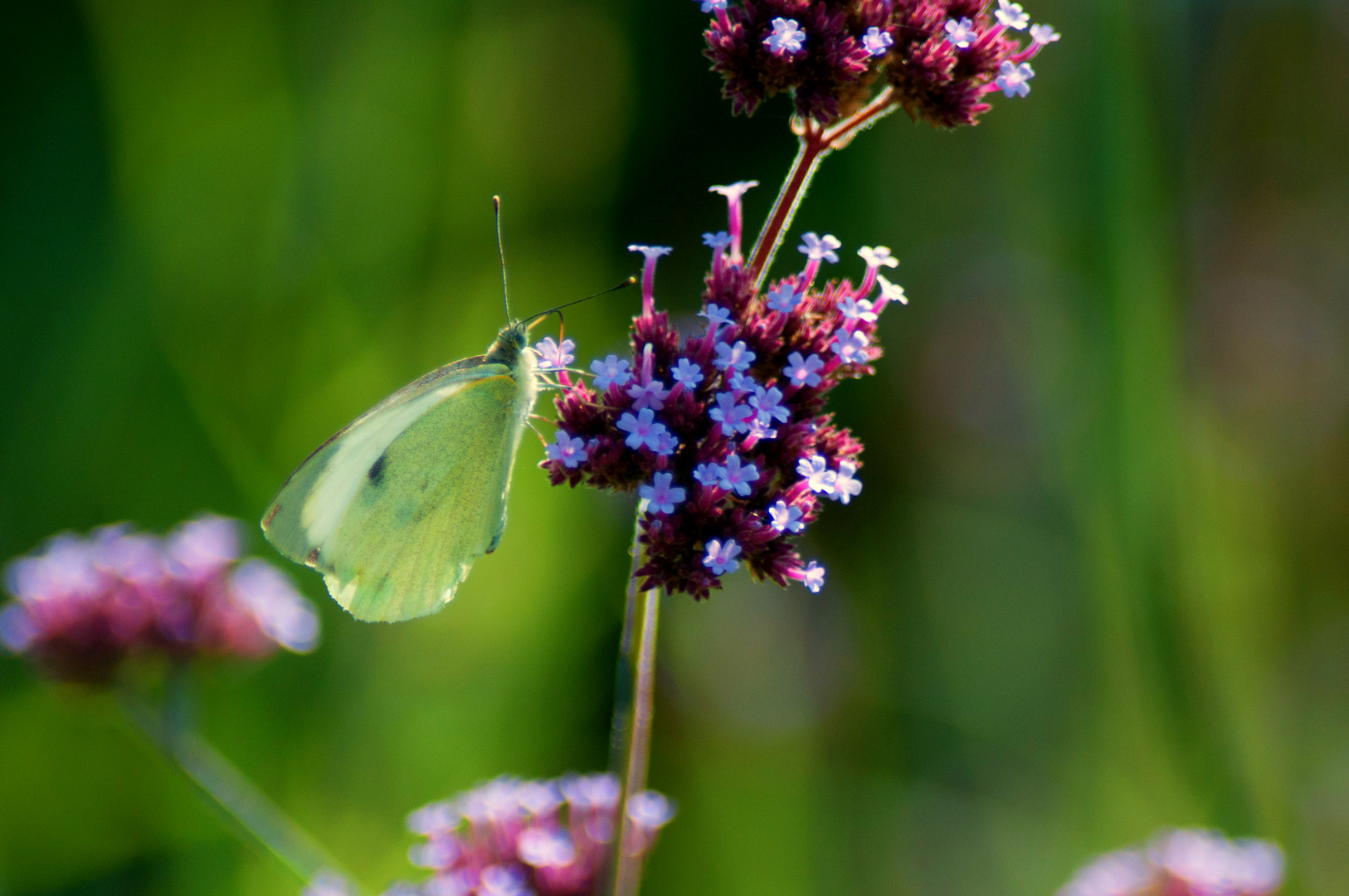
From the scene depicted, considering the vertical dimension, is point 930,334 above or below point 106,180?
below

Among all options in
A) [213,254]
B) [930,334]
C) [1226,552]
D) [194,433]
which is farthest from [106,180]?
Result: [1226,552]

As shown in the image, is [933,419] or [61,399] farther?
[933,419]

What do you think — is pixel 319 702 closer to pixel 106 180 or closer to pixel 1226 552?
pixel 106 180

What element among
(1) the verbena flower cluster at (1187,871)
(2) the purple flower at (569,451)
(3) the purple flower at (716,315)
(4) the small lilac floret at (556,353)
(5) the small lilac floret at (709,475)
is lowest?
(1) the verbena flower cluster at (1187,871)

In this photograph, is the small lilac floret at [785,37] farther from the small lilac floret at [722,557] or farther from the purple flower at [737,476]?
the small lilac floret at [722,557]

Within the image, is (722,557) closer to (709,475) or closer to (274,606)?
(709,475)

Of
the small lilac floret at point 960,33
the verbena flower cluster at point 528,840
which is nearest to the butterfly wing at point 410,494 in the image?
the verbena flower cluster at point 528,840

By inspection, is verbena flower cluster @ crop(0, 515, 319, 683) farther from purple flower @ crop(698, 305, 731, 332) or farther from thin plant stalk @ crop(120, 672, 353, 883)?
purple flower @ crop(698, 305, 731, 332)
